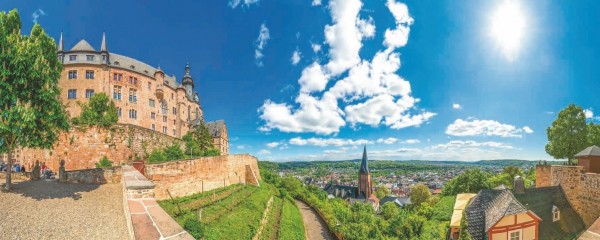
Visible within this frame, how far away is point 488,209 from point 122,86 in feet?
139

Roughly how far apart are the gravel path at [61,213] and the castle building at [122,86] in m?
26.6

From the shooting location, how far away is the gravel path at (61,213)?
7.65 m

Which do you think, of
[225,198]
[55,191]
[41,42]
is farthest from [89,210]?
[225,198]

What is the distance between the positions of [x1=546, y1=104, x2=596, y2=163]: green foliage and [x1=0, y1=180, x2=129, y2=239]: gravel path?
121 feet

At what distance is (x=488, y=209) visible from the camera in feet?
51.5

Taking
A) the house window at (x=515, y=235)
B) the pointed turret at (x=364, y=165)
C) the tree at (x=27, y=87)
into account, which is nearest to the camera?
the tree at (x=27, y=87)

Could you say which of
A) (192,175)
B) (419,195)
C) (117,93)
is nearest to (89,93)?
(117,93)

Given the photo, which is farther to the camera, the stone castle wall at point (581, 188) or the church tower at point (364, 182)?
the church tower at point (364, 182)

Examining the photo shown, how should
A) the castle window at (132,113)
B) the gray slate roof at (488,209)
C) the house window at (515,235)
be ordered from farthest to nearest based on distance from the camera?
the castle window at (132,113) → the gray slate roof at (488,209) → the house window at (515,235)

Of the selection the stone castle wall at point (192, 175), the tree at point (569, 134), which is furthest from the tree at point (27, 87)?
the tree at point (569, 134)

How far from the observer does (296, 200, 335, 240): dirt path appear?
26438 millimetres

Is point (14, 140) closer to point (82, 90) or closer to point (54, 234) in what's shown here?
point (54, 234)

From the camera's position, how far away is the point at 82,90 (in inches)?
1401

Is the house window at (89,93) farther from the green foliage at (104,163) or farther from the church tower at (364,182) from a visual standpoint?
the church tower at (364,182)
